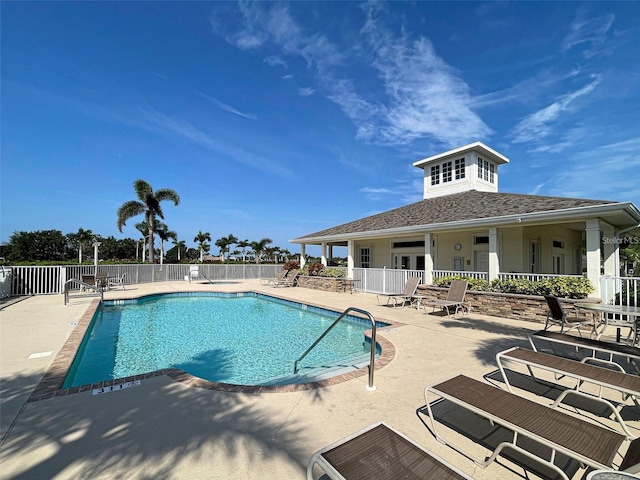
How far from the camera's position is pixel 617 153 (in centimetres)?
1739

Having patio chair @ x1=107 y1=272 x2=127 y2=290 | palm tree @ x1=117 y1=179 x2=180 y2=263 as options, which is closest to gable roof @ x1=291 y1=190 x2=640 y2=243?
patio chair @ x1=107 y1=272 x2=127 y2=290

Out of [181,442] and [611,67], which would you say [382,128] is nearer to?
[611,67]

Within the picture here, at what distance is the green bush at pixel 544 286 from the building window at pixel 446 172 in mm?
9474

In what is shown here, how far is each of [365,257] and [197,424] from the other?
17260 mm

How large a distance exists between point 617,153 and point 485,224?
45.4 feet

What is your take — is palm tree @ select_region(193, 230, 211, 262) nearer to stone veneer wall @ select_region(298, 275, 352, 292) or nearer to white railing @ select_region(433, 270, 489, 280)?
stone veneer wall @ select_region(298, 275, 352, 292)

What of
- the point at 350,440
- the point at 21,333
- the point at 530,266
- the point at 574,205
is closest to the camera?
the point at 350,440

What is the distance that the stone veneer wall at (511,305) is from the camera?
8836 millimetres

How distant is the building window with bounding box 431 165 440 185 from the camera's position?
18.8 m

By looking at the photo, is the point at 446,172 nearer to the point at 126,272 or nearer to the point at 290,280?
the point at 290,280

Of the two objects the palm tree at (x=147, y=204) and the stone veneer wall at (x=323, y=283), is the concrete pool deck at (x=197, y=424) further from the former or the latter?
the palm tree at (x=147, y=204)

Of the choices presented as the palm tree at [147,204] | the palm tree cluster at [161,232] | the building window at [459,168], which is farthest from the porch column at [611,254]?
the palm tree at [147,204]

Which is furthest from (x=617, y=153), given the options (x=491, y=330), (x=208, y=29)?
(x=208, y=29)

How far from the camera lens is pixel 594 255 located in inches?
336
